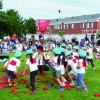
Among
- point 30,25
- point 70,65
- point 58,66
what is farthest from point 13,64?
point 30,25

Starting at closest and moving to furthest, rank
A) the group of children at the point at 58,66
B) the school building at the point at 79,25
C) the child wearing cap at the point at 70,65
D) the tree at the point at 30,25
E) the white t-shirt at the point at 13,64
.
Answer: the group of children at the point at 58,66 → the white t-shirt at the point at 13,64 → the child wearing cap at the point at 70,65 → the school building at the point at 79,25 → the tree at the point at 30,25

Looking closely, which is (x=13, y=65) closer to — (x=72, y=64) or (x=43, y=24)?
(x=72, y=64)

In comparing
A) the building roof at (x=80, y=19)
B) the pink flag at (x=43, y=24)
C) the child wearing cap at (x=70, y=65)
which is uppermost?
the building roof at (x=80, y=19)

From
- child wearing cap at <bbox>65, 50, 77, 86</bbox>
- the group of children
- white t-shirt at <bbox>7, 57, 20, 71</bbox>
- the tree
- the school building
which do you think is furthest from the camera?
the tree

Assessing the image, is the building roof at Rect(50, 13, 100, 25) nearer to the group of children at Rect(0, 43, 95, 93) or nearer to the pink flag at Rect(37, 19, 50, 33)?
the pink flag at Rect(37, 19, 50, 33)

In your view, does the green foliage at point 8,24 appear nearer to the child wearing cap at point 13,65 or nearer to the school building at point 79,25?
the school building at point 79,25

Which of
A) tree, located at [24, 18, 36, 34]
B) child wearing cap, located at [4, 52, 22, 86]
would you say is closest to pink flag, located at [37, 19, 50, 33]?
child wearing cap, located at [4, 52, 22, 86]

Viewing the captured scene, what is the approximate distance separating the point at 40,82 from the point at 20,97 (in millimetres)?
2755

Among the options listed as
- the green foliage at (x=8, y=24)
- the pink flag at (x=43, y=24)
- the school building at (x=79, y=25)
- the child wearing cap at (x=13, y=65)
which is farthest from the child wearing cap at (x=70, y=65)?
the school building at (x=79, y=25)

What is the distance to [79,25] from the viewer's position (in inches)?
3049

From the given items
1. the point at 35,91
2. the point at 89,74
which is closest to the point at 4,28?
the point at 89,74

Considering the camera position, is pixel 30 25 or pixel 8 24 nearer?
pixel 8 24

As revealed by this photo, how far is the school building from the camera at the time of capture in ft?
237

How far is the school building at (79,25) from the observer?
237 feet
